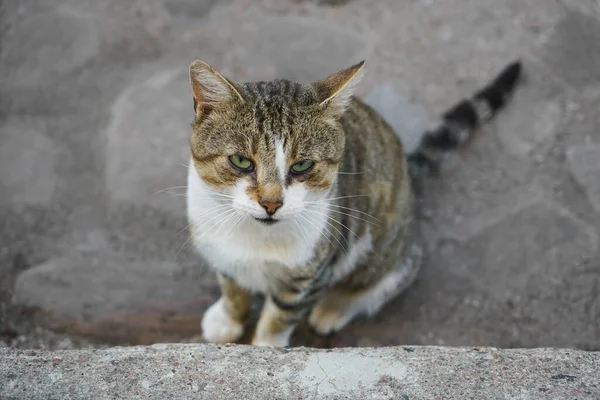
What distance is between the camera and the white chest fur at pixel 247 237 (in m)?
2.65

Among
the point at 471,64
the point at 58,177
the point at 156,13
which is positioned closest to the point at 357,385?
the point at 58,177

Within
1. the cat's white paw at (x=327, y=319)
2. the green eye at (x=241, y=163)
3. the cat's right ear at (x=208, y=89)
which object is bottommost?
the cat's white paw at (x=327, y=319)

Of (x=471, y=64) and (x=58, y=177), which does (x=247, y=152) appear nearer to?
(x=58, y=177)

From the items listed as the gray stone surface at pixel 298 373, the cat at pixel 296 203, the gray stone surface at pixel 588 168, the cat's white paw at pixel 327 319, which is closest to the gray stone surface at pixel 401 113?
the cat at pixel 296 203

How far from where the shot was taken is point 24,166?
382 centimetres

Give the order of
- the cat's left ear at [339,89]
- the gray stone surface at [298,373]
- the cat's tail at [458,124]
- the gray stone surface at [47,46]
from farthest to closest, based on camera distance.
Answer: the gray stone surface at [47,46]
the cat's tail at [458,124]
the cat's left ear at [339,89]
the gray stone surface at [298,373]

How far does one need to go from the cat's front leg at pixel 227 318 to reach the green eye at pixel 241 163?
87 centimetres

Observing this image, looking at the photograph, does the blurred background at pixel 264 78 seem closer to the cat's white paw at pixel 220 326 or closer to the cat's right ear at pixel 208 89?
the cat's white paw at pixel 220 326

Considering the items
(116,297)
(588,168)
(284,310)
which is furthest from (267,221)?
(588,168)

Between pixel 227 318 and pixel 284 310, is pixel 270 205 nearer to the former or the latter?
pixel 284 310

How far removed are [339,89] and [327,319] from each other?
4.22 feet

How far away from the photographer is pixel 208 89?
8.07ft

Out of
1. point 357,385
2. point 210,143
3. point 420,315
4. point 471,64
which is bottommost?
point 420,315

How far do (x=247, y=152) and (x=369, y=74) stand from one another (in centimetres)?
187
